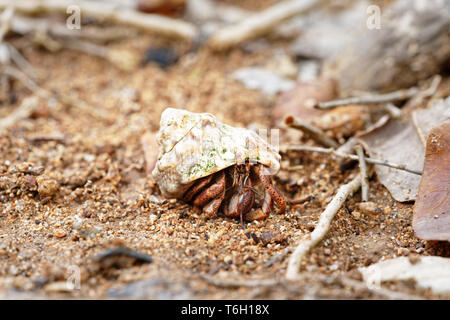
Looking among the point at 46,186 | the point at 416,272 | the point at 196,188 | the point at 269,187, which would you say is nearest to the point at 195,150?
the point at 196,188

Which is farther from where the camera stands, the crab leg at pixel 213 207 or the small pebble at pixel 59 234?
the crab leg at pixel 213 207

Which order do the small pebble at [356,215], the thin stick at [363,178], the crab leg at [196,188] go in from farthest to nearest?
1. the thin stick at [363,178]
2. the small pebble at [356,215]
3. the crab leg at [196,188]

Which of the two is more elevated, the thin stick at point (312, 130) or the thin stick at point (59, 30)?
the thin stick at point (59, 30)

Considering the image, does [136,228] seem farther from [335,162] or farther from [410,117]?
[410,117]

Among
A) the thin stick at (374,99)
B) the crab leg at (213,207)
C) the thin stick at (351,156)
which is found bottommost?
the crab leg at (213,207)

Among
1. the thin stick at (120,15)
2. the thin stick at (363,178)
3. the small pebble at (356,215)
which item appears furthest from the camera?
the thin stick at (120,15)

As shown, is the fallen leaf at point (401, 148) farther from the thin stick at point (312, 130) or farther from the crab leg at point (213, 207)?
the crab leg at point (213, 207)

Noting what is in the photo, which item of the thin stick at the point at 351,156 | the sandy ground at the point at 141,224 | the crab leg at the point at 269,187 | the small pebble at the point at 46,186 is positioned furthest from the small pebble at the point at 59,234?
the thin stick at the point at 351,156
